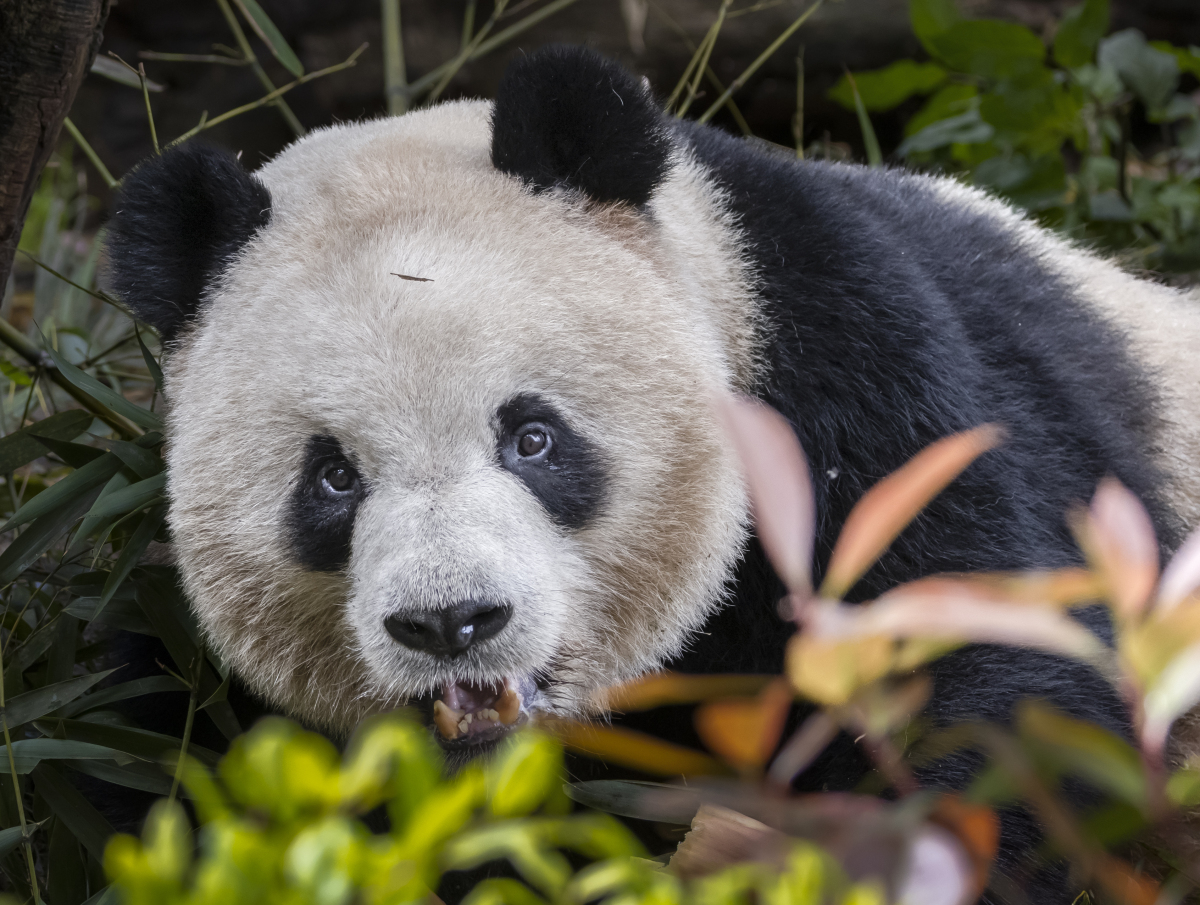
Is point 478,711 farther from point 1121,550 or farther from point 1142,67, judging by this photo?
point 1142,67

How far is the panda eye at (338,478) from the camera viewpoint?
5.73 feet

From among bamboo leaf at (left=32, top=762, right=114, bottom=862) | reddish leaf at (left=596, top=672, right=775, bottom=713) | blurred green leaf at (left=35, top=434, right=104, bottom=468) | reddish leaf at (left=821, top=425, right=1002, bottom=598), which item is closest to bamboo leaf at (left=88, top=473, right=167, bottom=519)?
blurred green leaf at (left=35, top=434, right=104, bottom=468)

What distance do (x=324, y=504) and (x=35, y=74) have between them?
0.88m

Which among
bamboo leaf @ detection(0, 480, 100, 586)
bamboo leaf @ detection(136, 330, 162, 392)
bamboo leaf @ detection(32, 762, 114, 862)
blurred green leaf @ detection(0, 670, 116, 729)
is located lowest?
bamboo leaf @ detection(32, 762, 114, 862)

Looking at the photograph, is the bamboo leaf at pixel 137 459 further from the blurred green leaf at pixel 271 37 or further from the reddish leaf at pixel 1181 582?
the reddish leaf at pixel 1181 582

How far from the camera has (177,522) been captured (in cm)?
185

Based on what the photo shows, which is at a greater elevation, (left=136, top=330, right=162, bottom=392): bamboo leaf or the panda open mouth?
(left=136, top=330, right=162, bottom=392): bamboo leaf

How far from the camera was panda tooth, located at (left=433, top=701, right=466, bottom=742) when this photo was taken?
1776 millimetres

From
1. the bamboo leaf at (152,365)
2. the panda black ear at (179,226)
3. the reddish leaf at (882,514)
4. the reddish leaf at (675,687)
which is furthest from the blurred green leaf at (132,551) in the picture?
the reddish leaf at (882,514)

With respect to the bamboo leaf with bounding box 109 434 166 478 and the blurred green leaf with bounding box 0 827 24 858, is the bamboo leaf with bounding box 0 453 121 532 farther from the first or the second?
the blurred green leaf with bounding box 0 827 24 858

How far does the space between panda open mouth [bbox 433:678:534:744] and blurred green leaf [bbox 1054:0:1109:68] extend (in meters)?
2.98

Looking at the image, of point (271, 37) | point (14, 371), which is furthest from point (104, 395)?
point (271, 37)

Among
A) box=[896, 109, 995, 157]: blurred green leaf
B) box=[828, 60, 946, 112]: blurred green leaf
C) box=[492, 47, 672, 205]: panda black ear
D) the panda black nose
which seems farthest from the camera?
box=[828, 60, 946, 112]: blurred green leaf

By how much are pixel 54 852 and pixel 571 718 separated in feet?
3.22
